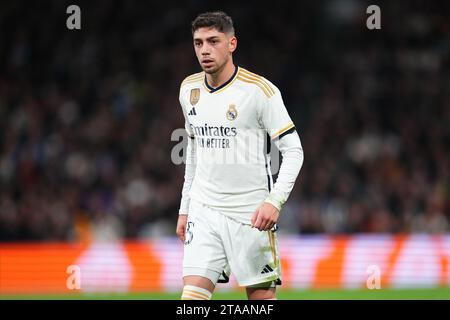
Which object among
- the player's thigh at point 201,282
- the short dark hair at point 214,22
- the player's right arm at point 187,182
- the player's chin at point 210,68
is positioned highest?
the short dark hair at point 214,22

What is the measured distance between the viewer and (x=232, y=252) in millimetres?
5461

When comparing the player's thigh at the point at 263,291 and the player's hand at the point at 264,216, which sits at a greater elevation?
the player's hand at the point at 264,216

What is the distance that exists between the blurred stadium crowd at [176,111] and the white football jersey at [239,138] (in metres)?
8.26

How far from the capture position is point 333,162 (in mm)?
14852

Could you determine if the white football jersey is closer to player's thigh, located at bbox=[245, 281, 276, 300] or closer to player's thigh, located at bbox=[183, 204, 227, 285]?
player's thigh, located at bbox=[183, 204, 227, 285]

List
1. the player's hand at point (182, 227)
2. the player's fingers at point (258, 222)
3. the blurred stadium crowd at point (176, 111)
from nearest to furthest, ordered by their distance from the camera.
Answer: the player's fingers at point (258, 222) < the player's hand at point (182, 227) < the blurred stadium crowd at point (176, 111)

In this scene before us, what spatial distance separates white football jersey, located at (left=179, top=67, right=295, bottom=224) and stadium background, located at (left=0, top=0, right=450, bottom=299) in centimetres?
549

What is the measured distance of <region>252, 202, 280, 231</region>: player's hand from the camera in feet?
16.9

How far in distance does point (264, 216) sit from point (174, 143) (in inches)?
388

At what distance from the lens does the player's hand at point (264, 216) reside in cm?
516

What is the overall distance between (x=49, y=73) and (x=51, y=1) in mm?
1551

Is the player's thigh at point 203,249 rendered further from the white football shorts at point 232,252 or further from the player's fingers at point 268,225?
the player's fingers at point 268,225

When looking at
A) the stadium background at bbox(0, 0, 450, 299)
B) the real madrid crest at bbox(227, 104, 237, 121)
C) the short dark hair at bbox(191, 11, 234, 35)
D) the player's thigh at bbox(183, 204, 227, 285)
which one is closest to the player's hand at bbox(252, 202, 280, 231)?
the player's thigh at bbox(183, 204, 227, 285)

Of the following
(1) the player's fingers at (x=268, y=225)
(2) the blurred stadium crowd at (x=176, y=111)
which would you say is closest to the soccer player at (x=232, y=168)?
(1) the player's fingers at (x=268, y=225)
